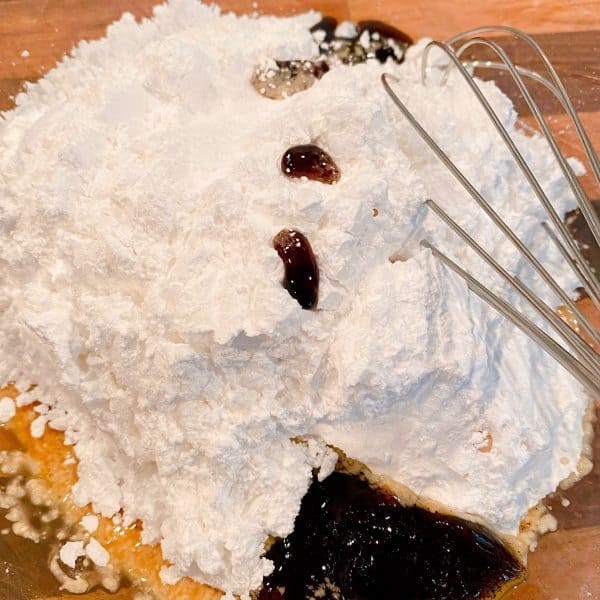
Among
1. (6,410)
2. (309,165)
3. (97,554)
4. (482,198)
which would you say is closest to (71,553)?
(97,554)

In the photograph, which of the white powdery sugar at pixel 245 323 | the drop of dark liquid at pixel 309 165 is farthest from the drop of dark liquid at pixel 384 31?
the drop of dark liquid at pixel 309 165

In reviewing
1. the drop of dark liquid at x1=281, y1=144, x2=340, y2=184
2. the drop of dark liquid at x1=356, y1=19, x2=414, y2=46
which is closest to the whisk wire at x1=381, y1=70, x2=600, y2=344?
the drop of dark liquid at x1=281, y1=144, x2=340, y2=184

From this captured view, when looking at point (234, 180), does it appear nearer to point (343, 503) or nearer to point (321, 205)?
point (321, 205)

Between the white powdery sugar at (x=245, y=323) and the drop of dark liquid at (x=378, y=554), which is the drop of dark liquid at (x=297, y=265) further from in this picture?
the drop of dark liquid at (x=378, y=554)

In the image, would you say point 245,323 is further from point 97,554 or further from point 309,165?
point 97,554

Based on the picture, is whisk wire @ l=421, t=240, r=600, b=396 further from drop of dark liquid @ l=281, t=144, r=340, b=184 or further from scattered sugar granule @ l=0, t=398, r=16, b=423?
scattered sugar granule @ l=0, t=398, r=16, b=423

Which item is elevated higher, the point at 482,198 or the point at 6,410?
the point at 482,198

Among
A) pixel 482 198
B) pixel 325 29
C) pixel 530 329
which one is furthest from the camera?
pixel 325 29
